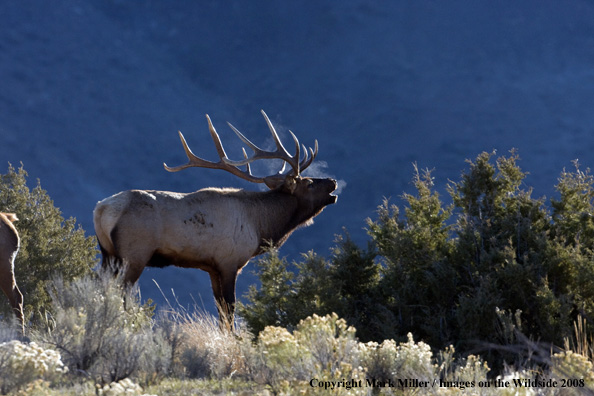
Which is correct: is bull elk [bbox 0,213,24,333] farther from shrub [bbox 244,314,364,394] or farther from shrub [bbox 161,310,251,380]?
shrub [bbox 244,314,364,394]

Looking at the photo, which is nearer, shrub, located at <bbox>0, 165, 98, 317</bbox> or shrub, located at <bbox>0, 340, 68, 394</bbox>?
shrub, located at <bbox>0, 340, 68, 394</bbox>

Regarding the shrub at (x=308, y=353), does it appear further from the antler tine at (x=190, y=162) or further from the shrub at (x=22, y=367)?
the antler tine at (x=190, y=162)

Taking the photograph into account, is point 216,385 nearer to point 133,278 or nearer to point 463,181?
point 133,278

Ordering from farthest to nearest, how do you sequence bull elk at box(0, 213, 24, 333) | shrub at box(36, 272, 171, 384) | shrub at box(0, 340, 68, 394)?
1. bull elk at box(0, 213, 24, 333)
2. shrub at box(36, 272, 171, 384)
3. shrub at box(0, 340, 68, 394)

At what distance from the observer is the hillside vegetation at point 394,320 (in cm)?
495

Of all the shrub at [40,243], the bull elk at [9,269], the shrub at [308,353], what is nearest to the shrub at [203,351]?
the shrub at [308,353]

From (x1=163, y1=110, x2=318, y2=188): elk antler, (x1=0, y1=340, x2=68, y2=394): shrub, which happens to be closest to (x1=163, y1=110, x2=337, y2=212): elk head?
(x1=163, y1=110, x2=318, y2=188): elk antler

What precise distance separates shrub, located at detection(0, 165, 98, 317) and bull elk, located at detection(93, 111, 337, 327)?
6.60 meters

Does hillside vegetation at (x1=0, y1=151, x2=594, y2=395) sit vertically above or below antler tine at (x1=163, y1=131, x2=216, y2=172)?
below

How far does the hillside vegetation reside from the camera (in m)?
4.95

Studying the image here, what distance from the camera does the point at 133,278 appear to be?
8625mm

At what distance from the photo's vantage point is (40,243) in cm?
1561

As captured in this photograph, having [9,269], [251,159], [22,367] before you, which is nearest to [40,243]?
[9,269]

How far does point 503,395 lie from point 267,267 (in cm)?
465
